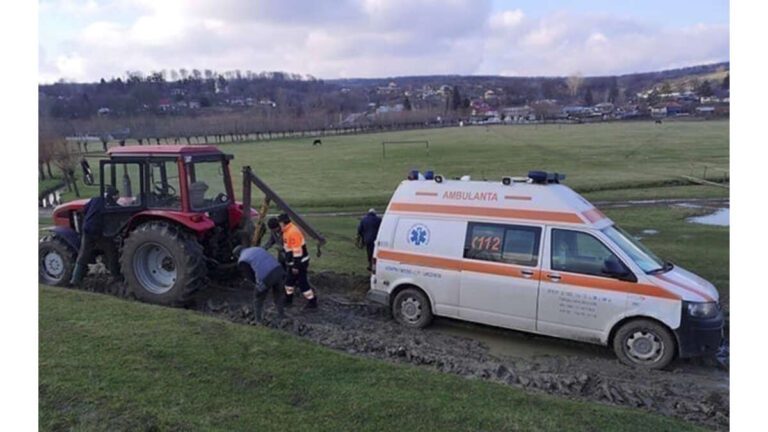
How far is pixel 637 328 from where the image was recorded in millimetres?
7684

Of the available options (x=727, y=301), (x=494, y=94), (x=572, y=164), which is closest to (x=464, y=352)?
(x=727, y=301)

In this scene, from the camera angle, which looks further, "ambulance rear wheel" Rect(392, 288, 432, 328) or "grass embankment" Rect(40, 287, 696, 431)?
"ambulance rear wheel" Rect(392, 288, 432, 328)

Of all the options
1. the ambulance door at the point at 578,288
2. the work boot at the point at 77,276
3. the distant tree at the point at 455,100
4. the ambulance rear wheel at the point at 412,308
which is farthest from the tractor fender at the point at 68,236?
the distant tree at the point at 455,100

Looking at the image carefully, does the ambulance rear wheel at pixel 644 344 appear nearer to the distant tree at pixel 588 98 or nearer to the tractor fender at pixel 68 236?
the tractor fender at pixel 68 236

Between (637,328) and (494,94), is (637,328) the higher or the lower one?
the lower one

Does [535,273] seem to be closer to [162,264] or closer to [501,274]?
[501,274]

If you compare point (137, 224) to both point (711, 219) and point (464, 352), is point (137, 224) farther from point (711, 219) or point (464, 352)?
point (711, 219)

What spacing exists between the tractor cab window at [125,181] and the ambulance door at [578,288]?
21.7ft

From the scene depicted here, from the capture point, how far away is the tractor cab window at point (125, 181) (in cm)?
983

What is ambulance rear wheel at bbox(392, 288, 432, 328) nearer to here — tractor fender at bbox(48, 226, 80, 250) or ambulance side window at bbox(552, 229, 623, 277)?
ambulance side window at bbox(552, 229, 623, 277)

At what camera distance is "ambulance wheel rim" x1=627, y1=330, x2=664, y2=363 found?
761cm

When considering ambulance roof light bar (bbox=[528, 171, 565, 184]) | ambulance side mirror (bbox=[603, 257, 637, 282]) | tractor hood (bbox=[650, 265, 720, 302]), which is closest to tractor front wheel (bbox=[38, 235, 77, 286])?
ambulance roof light bar (bbox=[528, 171, 565, 184])

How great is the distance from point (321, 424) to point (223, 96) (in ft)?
392

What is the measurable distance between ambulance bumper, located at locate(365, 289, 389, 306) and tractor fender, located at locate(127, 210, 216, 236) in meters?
2.86
